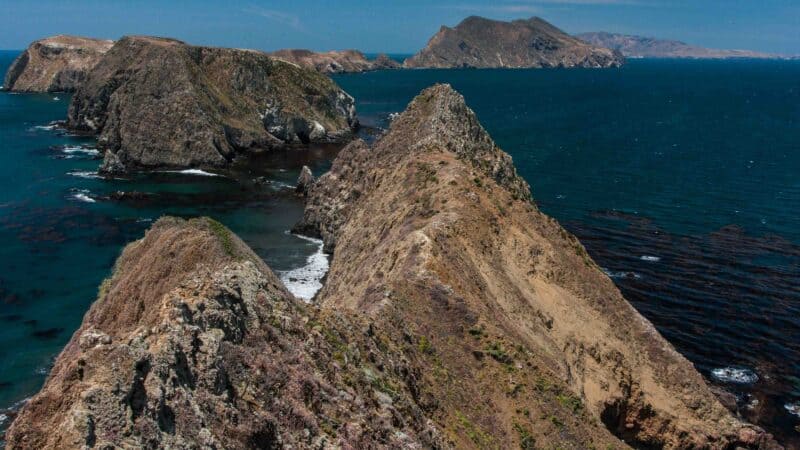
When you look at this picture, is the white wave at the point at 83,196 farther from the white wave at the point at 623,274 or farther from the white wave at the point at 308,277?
the white wave at the point at 623,274

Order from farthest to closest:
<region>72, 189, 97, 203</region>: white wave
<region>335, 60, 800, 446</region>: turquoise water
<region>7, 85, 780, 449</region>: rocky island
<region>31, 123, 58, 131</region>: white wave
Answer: <region>31, 123, 58, 131</region>: white wave, <region>72, 189, 97, 203</region>: white wave, <region>335, 60, 800, 446</region>: turquoise water, <region>7, 85, 780, 449</region>: rocky island

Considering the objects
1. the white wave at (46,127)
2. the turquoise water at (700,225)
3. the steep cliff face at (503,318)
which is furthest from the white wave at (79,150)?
the steep cliff face at (503,318)

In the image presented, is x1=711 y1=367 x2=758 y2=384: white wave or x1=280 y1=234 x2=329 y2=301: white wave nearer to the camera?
x1=711 y1=367 x2=758 y2=384: white wave

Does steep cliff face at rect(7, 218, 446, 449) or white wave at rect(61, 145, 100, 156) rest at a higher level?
steep cliff face at rect(7, 218, 446, 449)

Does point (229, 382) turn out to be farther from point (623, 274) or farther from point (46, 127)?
point (46, 127)

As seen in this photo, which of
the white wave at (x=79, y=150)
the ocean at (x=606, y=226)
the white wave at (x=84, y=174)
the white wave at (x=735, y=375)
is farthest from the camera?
the white wave at (x=79, y=150)

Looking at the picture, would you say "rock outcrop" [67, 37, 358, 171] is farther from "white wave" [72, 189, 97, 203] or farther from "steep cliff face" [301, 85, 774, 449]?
"steep cliff face" [301, 85, 774, 449]

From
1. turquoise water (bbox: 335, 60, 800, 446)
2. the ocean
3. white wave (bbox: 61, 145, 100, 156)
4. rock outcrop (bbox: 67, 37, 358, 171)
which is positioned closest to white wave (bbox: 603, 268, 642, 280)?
turquoise water (bbox: 335, 60, 800, 446)
